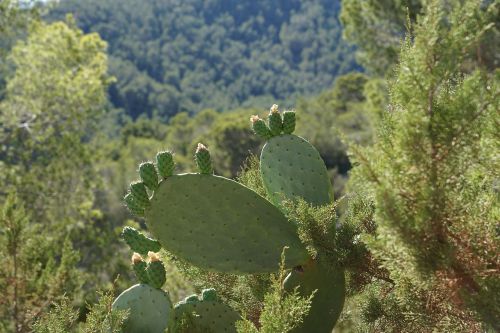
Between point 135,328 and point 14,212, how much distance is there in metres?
2.40

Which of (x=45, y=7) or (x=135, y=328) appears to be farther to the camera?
(x=45, y=7)

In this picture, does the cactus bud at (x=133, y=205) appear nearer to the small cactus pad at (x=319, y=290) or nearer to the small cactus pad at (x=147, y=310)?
the small cactus pad at (x=147, y=310)

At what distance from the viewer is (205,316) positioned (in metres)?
Answer: 2.08

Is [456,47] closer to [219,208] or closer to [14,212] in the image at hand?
[219,208]

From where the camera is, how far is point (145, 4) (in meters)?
103

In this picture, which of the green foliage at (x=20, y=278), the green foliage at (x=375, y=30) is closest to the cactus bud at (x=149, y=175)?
the green foliage at (x=20, y=278)

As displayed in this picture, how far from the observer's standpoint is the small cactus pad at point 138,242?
2.16 m

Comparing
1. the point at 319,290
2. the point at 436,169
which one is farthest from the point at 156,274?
the point at 436,169

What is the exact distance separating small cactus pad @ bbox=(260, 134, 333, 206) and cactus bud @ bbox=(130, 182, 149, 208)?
1.56 feet

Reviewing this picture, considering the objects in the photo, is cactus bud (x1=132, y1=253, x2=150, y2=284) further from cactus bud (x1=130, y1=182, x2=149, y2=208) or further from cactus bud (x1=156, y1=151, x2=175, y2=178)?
cactus bud (x1=156, y1=151, x2=175, y2=178)

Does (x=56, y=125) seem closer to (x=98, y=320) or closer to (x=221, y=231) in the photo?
(x=221, y=231)

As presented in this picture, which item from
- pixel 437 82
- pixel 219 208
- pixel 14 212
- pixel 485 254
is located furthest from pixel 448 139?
pixel 14 212

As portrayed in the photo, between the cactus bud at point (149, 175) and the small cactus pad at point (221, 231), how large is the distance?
0.27 feet

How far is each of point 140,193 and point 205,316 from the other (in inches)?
18.3
